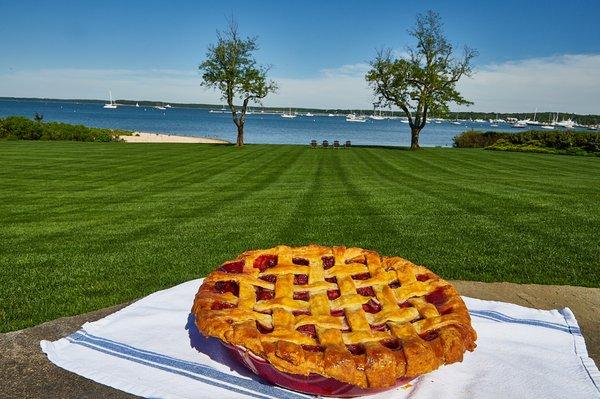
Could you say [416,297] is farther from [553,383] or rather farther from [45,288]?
[45,288]

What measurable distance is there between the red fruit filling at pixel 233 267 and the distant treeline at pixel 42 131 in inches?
1489

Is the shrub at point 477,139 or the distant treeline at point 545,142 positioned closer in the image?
the distant treeline at point 545,142

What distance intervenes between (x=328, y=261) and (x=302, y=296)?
2.00 feet

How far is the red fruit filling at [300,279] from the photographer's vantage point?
3.27m

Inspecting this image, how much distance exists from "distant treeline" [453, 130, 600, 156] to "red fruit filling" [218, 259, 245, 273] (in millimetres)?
36716

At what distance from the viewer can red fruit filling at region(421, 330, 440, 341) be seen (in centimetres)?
261

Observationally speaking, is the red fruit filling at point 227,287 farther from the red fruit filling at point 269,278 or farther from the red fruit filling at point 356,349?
the red fruit filling at point 356,349

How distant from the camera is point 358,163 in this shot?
25.2 m

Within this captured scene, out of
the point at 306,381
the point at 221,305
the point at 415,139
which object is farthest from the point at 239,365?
the point at 415,139

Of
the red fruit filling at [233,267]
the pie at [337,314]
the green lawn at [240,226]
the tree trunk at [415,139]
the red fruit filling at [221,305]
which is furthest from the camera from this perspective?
the tree trunk at [415,139]

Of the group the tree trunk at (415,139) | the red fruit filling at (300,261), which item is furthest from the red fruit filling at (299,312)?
the tree trunk at (415,139)

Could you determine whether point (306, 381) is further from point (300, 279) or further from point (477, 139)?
point (477, 139)

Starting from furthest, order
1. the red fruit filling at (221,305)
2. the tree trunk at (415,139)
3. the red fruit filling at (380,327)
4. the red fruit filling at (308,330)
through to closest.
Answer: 1. the tree trunk at (415,139)
2. the red fruit filling at (221,305)
3. the red fruit filling at (380,327)
4. the red fruit filling at (308,330)

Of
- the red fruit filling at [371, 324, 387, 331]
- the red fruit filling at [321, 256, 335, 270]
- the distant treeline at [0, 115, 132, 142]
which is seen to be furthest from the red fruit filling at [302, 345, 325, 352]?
the distant treeline at [0, 115, 132, 142]
